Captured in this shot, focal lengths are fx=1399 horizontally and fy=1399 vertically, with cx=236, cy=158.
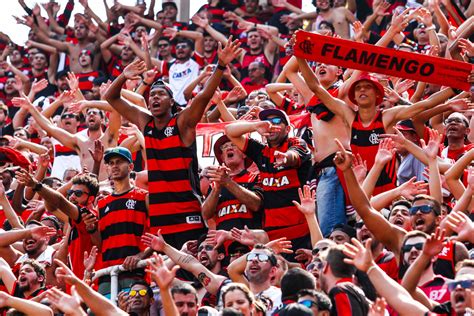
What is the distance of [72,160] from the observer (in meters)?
16.5

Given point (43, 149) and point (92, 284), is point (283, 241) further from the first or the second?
point (43, 149)

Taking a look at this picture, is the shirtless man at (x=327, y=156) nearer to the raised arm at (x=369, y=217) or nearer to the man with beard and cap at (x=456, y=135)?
the man with beard and cap at (x=456, y=135)

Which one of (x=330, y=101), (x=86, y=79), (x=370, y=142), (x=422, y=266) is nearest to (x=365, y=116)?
(x=370, y=142)

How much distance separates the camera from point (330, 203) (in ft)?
39.3

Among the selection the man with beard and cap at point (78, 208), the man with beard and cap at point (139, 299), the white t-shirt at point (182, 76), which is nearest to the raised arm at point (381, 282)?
the man with beard and cap at point (139, 299)

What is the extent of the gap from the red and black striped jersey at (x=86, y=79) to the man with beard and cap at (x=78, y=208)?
679cm

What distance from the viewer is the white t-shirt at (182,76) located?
1892cm

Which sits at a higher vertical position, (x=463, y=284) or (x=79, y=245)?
(x=463, y=284)

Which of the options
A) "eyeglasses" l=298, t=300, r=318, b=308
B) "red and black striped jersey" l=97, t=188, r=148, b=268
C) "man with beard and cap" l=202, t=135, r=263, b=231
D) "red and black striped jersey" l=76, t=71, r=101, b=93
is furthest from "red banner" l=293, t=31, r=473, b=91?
"red and black striped jersey" l=76, t=71, r=101, b=93

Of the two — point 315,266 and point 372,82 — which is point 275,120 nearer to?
point 372,82

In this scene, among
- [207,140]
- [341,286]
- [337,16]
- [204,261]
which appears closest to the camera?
[341,286]

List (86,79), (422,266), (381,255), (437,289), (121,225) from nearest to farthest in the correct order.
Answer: (422,266)
(437,289)
(381,255)
(121,225)
(86,79)

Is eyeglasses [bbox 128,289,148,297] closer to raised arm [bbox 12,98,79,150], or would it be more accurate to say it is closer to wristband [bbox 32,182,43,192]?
wristband [bbox 32,182,43,192]

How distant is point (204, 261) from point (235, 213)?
0.63 m
